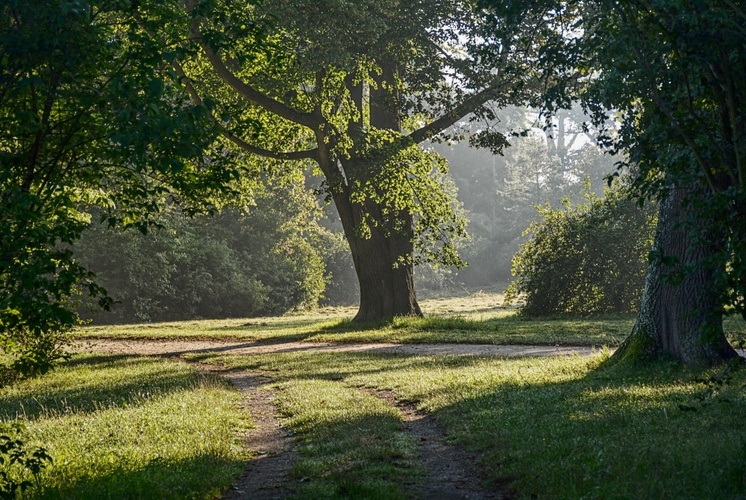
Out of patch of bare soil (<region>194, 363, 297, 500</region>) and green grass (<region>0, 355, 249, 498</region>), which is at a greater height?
green grass (<region>0, 355, 249, 498</region>)

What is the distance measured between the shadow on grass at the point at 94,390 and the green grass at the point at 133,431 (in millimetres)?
21

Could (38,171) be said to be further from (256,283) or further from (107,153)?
(256,283)

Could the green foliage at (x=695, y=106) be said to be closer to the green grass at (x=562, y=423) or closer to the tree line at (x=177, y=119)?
the tree line at (x=177, y=119)

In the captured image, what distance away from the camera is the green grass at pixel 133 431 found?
7672 mm

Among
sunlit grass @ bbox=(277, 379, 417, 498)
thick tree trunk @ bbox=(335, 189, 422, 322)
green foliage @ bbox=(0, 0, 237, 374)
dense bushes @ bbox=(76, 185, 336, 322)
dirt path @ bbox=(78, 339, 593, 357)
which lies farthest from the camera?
dense bushes @ bbox=(76, 185, 336, 322)

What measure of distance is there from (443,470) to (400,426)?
2.32 m

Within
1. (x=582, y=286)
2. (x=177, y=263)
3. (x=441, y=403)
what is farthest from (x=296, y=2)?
(x=177, y=263)

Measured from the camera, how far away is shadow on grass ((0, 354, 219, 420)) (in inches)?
529

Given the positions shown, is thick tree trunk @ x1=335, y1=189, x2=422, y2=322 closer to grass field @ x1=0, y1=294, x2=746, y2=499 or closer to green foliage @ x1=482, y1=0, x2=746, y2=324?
grass field @ x1=0, y1=294, x2=746, y2=499

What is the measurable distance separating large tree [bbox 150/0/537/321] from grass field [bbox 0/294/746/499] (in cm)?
726

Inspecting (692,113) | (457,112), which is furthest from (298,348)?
(692,113)

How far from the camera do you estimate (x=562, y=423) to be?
960cm

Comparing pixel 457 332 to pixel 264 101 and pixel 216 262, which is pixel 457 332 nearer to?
pixel 264 101

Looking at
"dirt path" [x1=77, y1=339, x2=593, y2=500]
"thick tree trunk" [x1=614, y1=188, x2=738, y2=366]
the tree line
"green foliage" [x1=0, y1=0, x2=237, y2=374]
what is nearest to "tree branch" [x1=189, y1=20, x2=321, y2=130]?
"dirt path" [x1=77, y1=339, x2=593, y2=500]
